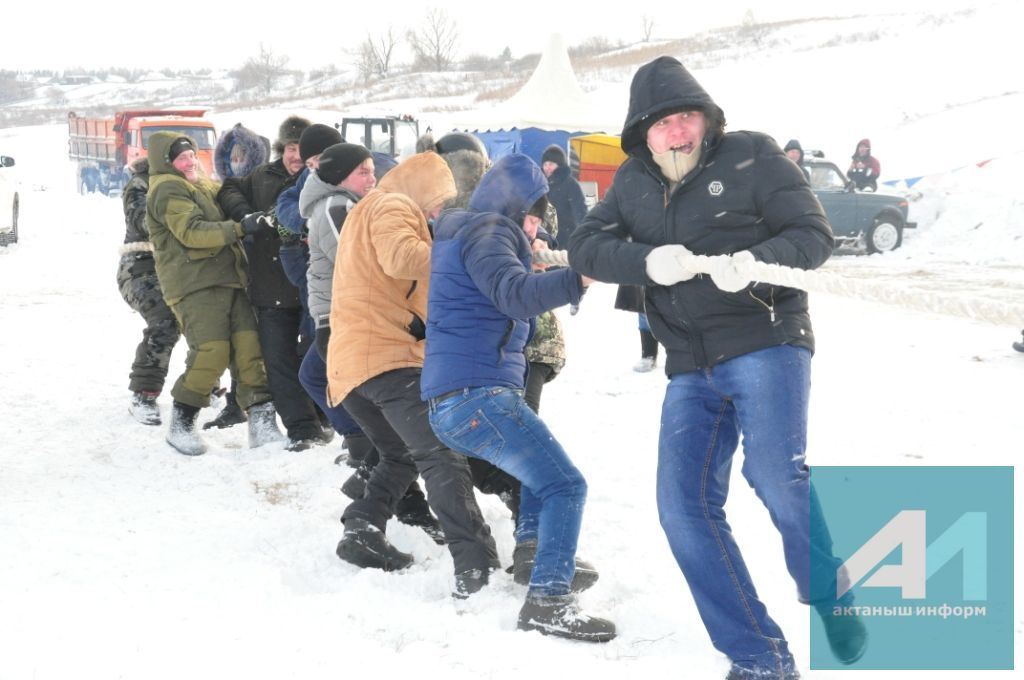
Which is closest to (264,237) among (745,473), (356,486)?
(356,486)

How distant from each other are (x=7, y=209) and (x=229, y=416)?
11.9 m

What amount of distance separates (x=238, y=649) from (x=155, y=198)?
10.6ft

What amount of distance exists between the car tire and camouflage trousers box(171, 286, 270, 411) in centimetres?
1269

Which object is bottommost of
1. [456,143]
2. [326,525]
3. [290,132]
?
[326,525]

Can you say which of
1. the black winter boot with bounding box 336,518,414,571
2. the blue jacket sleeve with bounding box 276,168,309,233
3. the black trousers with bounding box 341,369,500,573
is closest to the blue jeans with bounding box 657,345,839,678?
the black trousers with bounding box 341,369,500,573

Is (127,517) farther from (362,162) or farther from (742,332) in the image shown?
(742,332)

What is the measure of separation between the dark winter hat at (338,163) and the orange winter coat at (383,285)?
2.14 feet

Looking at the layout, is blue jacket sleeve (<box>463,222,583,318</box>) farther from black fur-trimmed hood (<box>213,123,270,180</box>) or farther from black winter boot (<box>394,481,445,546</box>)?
black fur-trimmed hood (<box>213,123,270,180</box>)

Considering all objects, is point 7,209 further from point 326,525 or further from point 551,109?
point 326,525

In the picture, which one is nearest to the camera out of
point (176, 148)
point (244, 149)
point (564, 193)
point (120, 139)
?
point (176, 148)

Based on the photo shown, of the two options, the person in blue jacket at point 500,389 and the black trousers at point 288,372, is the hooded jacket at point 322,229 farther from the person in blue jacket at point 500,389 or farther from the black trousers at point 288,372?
the person in blue jacket at point 500,389

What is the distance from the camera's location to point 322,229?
4.57 metres

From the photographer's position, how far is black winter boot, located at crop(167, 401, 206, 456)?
5.58 metres

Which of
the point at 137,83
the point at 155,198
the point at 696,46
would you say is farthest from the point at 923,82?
the point at 137,83
